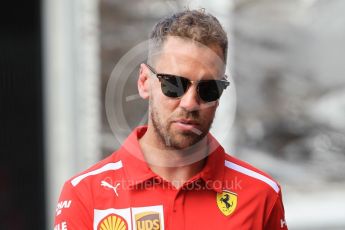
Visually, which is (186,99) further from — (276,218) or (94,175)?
(276,218)

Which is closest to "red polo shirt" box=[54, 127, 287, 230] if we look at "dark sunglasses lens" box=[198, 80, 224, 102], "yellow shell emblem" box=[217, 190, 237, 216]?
"yellow shell emblem" box=[217, 190, 237, 216]

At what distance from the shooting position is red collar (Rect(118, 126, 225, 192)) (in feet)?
7.32

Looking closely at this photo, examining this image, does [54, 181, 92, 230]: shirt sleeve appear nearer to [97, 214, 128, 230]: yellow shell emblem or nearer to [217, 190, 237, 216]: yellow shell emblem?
[97, 214, 128, 230]: yellow shell emblem

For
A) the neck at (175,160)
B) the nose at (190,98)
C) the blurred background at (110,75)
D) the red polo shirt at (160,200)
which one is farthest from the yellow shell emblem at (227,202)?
the blurred background at (110,75)

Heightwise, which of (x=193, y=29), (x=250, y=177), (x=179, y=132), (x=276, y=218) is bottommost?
(x=276, y=218)

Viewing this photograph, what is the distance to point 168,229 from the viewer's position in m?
2.18

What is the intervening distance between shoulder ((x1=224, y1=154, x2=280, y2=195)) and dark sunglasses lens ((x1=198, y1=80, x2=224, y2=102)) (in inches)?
12.0

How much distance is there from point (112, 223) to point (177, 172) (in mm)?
297

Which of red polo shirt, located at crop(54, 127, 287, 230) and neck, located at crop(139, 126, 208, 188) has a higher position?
neck, located at crop(139, 126, 208, 188)

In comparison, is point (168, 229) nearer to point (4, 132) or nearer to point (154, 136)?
point (154, 136)

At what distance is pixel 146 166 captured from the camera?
89.0 inches

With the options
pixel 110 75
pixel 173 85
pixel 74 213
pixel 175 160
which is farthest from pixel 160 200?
pixel 110 75

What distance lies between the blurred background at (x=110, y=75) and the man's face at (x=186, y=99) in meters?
2.41

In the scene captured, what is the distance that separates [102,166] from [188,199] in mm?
320
